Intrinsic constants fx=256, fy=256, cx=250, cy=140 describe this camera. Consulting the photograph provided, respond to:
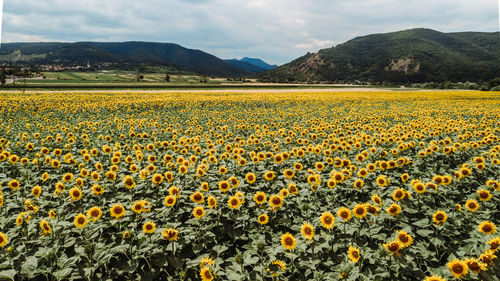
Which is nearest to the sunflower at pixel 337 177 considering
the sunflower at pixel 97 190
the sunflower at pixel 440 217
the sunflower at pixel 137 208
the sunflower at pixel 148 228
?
the sunflower at pixel 440 217

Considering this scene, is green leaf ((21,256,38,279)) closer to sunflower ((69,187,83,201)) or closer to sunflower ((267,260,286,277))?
sunflower ((69,187,83,201))

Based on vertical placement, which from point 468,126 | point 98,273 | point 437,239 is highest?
point 468,126

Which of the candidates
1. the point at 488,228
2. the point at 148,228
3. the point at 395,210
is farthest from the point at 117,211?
the point at 488,228

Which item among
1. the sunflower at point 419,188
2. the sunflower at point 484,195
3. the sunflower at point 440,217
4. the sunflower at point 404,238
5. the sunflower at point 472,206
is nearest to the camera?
the sunflower at point 404,238

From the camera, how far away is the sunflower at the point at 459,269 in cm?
273

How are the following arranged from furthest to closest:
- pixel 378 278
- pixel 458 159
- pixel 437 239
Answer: pixel 458 159 → pixel 437 239 → pixel 378 278

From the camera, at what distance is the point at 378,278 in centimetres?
302

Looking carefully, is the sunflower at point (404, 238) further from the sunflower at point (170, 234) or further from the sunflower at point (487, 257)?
the sunflower at point (170, 234)

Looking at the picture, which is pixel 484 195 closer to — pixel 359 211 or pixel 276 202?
pixel 359 211

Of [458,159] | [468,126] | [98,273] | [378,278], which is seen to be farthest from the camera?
[468,126]

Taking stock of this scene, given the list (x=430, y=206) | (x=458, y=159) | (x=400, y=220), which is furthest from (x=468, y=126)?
(x=400, y=220)

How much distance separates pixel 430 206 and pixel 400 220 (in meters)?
1.12

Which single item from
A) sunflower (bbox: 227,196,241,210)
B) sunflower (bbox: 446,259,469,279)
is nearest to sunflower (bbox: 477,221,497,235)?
sunflower (bbox: 446,259,469,279)

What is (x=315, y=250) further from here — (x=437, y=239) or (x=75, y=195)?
(x=75, y=195)
